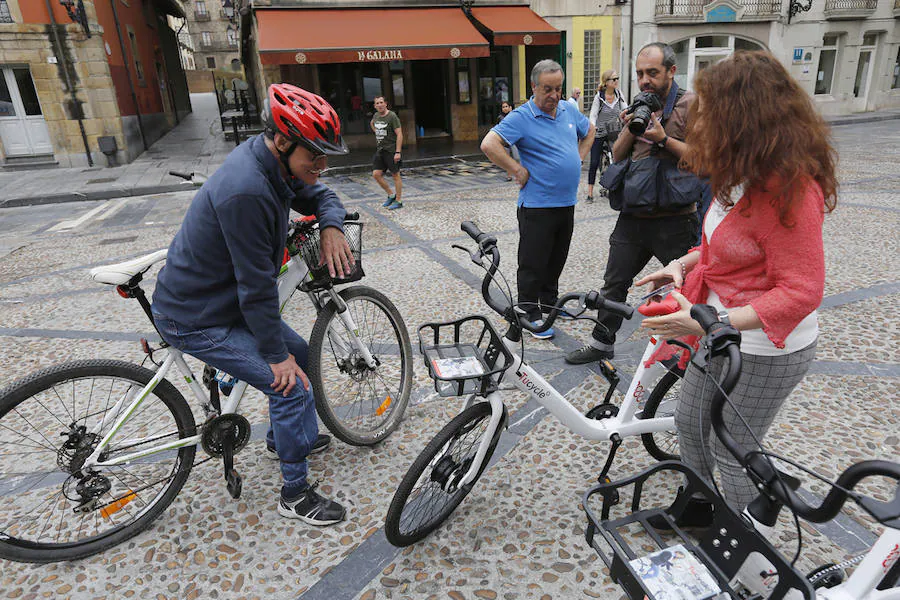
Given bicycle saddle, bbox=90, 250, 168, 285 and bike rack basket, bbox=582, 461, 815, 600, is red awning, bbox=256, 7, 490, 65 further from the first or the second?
bike rack basket, bbox=582, 461, 815, 600

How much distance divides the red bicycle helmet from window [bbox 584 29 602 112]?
1779cm

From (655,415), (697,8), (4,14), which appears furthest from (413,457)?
(697,8)

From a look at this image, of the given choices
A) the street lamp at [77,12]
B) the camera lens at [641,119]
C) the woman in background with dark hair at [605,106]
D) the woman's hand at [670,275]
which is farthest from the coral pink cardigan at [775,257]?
the street lamp at [77,12]

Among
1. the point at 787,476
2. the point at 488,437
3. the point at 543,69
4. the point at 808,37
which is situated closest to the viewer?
the point at 787,476

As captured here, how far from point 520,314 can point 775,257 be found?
907 mm

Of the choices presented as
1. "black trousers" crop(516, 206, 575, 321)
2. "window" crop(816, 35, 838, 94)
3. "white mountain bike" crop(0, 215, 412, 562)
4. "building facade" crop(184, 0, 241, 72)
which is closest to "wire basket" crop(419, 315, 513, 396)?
"white mountain bike" crop(0, 215, 412, 562)

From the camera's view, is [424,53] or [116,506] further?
[424,53]

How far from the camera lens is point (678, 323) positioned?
67.7 inches

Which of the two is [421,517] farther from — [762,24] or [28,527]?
[762,24]

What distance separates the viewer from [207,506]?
259 cm

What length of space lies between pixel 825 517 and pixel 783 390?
684 millimetres

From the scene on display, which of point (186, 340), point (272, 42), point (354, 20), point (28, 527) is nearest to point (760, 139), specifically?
point (186, 340)

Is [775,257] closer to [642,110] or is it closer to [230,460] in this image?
[642,110]

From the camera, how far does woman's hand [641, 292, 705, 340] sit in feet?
5.61
